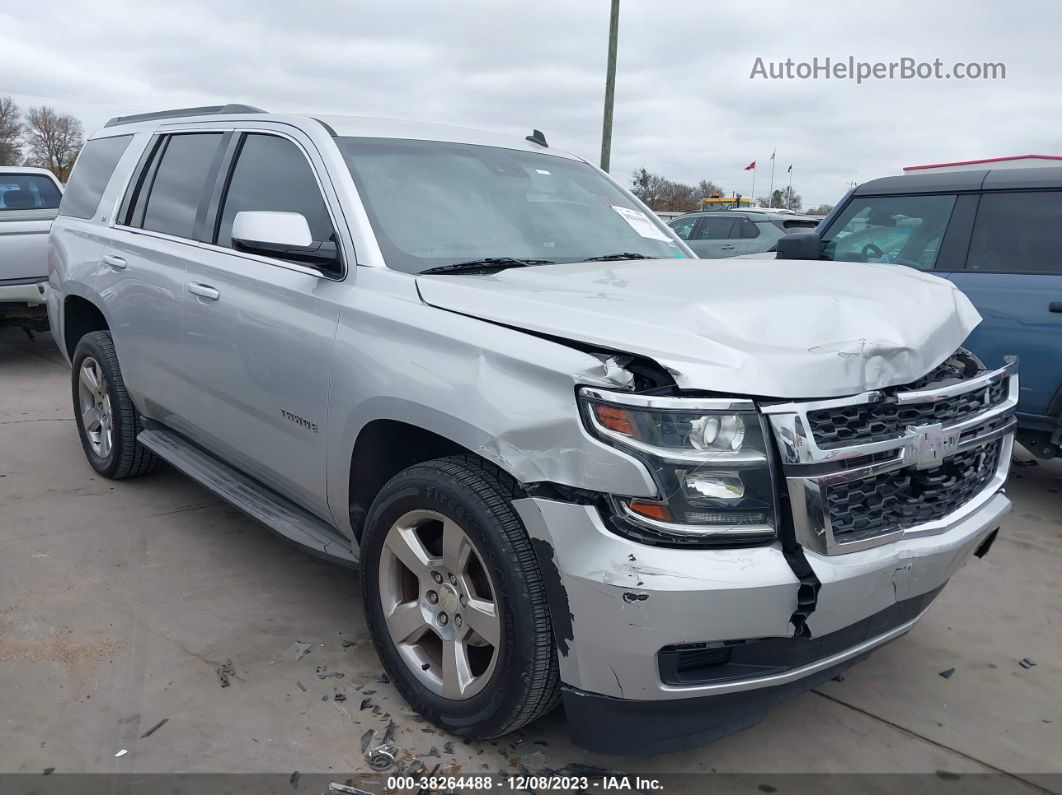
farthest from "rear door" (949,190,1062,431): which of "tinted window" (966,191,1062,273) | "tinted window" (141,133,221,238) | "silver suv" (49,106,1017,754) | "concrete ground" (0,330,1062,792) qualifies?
"tinted window" (141,133,221,238)

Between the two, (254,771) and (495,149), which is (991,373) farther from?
(254,771)

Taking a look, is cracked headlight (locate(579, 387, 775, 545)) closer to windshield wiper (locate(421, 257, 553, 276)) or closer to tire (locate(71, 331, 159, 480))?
windshield wiper (locate(421, 257, 553, 276))

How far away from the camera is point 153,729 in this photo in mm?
2701

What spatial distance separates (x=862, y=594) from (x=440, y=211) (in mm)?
1933

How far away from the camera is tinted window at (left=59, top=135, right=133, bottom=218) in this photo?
4.90 metres

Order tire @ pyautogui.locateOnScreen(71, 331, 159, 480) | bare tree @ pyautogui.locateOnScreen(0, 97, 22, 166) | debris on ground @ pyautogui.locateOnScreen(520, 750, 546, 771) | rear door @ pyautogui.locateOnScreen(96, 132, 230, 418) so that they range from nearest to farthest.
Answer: debris on ground @ pyautogui.locateOnScreen(520, 750, 546, 771), rear door @ pyautogui.locateOnScreen(96, 132, 230, 418), tire @ pyautogui.locateOnScreen(71, 331, 159, 480), bare tree @ pyautogui.locateOnScreen(0, 97, 22, 166)

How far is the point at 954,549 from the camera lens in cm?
243

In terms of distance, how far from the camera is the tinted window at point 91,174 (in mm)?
4902

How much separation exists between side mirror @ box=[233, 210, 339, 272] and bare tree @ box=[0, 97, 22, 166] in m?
50.6

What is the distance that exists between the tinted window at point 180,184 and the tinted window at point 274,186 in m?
0.31

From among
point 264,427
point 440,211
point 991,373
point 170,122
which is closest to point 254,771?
point 264,427

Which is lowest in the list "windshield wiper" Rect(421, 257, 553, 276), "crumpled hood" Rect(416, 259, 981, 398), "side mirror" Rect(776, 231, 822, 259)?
"crumpled hood" Rect(416, 259, 981, 398)

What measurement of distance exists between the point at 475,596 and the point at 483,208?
5.03 feet

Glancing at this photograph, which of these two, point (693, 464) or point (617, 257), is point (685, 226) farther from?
point (693, 464)
